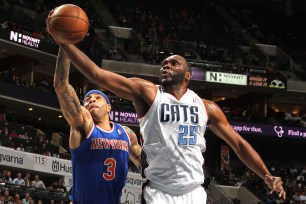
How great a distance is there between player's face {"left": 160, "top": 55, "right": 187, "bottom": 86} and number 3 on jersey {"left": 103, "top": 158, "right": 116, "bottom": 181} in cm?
124

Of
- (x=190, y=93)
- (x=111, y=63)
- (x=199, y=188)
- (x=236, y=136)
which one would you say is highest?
(x=111, y=63)

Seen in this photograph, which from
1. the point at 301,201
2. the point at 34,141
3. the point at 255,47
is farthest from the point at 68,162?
the point at 255,47

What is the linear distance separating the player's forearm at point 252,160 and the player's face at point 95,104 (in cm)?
176

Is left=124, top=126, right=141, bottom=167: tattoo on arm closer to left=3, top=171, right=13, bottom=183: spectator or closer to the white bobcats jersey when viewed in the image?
the white bobcats jersey

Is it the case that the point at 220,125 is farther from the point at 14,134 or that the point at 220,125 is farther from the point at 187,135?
the point at 14,134

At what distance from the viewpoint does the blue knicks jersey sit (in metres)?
6.29

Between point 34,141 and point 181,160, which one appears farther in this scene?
point 34,141

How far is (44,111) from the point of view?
30.2 m

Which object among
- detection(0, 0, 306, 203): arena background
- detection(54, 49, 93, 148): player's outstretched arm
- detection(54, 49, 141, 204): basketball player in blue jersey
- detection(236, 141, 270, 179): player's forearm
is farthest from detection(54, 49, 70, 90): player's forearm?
detection(0, 0, 306, 203): arena background

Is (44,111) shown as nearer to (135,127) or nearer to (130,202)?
(135,127)

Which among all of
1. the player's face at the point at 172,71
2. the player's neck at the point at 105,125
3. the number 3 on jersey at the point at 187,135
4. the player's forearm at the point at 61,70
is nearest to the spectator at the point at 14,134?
the player's neck at the point at 105,125

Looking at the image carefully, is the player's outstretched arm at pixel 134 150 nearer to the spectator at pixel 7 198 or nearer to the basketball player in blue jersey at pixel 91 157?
the basketball player in blue jersey at pixel 91 157

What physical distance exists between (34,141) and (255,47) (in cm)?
1692

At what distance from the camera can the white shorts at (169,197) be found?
5445 mm
